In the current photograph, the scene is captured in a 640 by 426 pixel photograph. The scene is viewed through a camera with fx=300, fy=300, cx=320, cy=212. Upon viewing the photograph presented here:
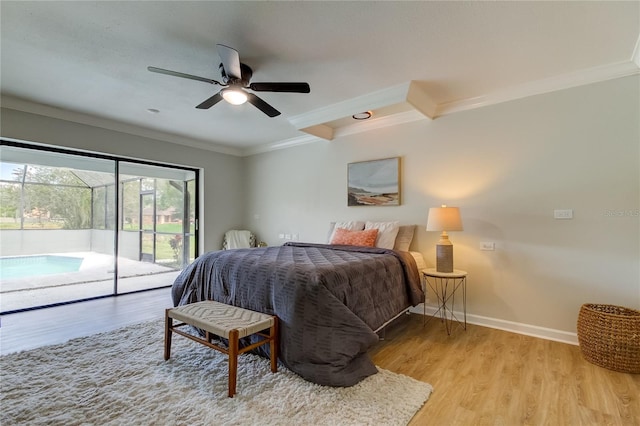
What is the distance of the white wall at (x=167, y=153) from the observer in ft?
11.8

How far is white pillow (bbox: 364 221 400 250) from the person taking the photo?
3.56 meters

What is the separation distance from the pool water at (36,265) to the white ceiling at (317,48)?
2019 mm

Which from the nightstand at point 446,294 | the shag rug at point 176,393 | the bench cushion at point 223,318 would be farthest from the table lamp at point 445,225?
the bench cushion at point 223,318

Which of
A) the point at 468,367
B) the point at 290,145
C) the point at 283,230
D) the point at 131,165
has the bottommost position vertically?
the point at 468,367

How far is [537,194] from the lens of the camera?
2.98m

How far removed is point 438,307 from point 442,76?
2.53 metres

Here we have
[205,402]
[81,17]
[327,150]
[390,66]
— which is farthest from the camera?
[327,150]

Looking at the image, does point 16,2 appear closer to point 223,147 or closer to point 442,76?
point 442,76

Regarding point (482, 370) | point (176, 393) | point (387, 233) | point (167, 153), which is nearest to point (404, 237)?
point (387, 233)

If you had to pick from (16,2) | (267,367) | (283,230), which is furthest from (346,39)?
(283,230)

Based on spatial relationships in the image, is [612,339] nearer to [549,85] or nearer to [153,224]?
[549,85]

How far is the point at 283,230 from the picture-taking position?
528 centimetres

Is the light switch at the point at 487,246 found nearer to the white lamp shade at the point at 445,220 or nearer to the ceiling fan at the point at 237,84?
the white lamp shade at the point at 445,220

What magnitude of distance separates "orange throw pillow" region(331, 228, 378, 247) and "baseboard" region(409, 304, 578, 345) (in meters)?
1.12
